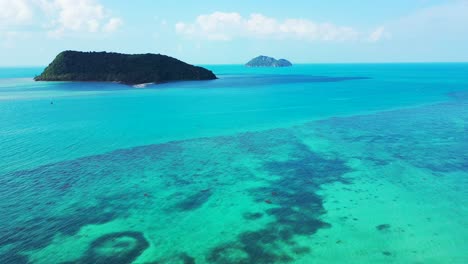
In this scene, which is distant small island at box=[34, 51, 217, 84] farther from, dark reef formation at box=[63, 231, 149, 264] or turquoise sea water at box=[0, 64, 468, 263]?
dark reef formation at box=[63, 231, 149, 264]

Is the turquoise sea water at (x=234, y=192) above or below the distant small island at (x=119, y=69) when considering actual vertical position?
below

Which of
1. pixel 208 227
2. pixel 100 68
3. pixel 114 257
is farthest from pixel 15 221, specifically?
pixel 100 68

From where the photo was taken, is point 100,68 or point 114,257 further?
point 100,68

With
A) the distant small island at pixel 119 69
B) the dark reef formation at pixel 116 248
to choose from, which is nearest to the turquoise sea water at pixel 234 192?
the dark reef formation at pixel 116 248

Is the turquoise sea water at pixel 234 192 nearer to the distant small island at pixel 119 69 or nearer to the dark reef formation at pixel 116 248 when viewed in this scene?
the dark reef formation at pixel 116 248

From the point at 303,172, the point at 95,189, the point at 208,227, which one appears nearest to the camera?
the point at 208,227

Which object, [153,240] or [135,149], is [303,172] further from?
[135,149]

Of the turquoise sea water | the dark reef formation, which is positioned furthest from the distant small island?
the dark reef formation
